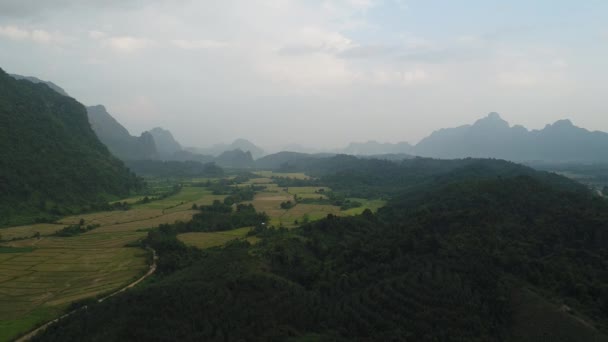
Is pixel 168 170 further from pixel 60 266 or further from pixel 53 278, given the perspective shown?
pixel 53 278

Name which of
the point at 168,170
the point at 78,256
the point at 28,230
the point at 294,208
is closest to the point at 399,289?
the point at 78,256

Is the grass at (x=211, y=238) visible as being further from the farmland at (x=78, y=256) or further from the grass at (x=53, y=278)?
the grass at (x=53, y=278)

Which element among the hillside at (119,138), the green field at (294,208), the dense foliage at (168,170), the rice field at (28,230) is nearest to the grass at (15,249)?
the rice field at (28,230)

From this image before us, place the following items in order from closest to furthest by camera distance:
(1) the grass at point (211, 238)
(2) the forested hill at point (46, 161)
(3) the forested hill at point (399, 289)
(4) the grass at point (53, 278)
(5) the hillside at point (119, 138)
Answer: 1. (3) the forested hill at point (399, 289)
2. (4) the grass at point (53, 278)
3. (1) the grass at point (211, 238)
4. (2) the forested hill at point (46, 161)
5. (5) the hillside at point (119, 138)

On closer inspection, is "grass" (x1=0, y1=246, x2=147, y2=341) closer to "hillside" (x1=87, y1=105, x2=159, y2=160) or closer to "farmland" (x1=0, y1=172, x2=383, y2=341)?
"farmland" (x1=0, y1=172, x2=383, y2=341)

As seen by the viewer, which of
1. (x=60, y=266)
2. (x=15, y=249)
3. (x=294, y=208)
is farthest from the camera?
(x=294, y=208)
